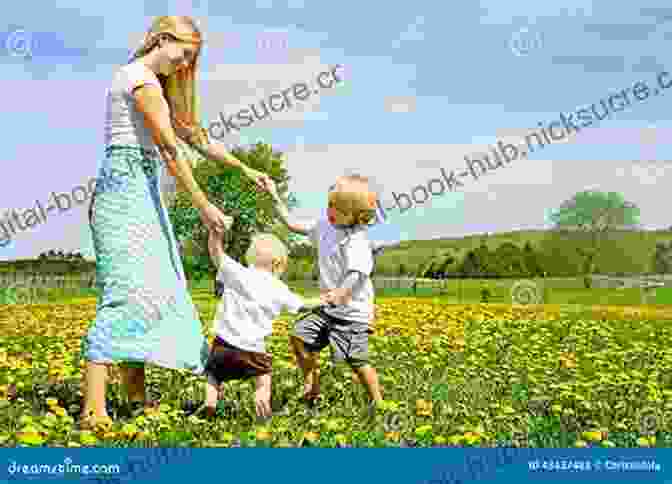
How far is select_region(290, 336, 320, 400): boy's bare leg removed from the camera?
6.29 metres

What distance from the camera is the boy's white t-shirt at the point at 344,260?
593 centimetres

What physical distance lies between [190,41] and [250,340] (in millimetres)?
1793

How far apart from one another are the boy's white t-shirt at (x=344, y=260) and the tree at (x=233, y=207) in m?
14.2

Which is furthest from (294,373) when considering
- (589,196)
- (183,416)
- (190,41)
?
(589,196)

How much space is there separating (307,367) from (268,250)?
972mm

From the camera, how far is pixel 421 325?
39.6ft

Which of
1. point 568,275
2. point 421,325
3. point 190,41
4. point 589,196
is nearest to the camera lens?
point 190,41

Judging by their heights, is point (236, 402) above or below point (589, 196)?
below

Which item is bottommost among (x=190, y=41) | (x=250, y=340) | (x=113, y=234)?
(x=250, y=340)

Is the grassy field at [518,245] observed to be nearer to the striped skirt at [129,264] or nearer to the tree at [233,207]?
the tree at [233,207]

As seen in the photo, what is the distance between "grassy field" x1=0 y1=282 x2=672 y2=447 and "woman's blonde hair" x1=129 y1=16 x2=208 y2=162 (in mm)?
1755

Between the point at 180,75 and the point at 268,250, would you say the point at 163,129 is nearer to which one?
the point at 180,75

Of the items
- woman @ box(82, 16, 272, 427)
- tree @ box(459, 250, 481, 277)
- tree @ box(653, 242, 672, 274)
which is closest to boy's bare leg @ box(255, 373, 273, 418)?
woman @ box(82, 16, 272, 427)

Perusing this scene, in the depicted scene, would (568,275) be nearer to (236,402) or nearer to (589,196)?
(589,196)
